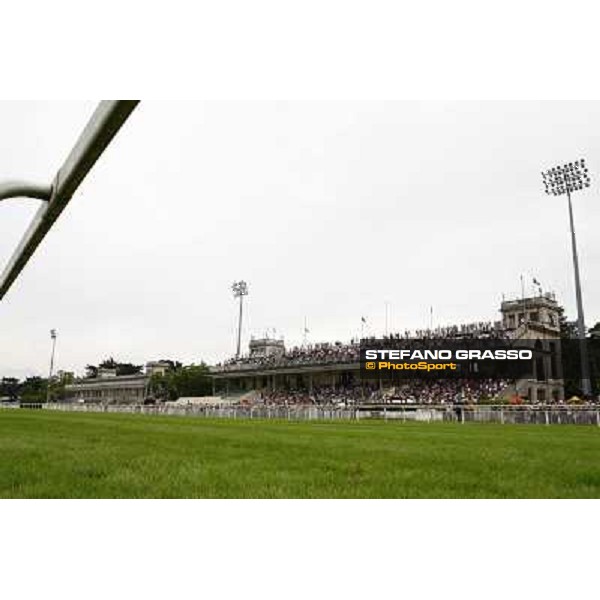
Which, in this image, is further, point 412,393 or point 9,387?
point 9,387

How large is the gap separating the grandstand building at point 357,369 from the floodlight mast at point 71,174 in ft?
127

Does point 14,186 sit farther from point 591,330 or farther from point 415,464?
point 591,330

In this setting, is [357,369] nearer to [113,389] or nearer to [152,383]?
[152,383]

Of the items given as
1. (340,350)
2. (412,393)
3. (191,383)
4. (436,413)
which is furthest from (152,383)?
(436,413)

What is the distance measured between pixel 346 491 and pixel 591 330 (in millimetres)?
63500

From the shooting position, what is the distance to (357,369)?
49938 mm

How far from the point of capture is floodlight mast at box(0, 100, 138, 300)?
1.87 meters

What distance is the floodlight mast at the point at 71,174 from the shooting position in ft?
6.14

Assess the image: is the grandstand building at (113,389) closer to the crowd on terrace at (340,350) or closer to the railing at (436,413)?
the crowd on terrace at (340,350)

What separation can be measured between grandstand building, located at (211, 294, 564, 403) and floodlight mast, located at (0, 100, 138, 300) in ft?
127

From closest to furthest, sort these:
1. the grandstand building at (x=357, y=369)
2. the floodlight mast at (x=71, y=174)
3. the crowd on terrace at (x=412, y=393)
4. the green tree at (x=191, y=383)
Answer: the floodlight mast at (x=71, y=174) → the crowd on terrace at (x=412, y=393) → the grandstand building at (x=357, y=369) → the green tree at (x=191, y=383)

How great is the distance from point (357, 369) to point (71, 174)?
1904 inches

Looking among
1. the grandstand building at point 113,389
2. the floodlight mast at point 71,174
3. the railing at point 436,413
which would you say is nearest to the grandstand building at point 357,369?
the railing at point 436,413
